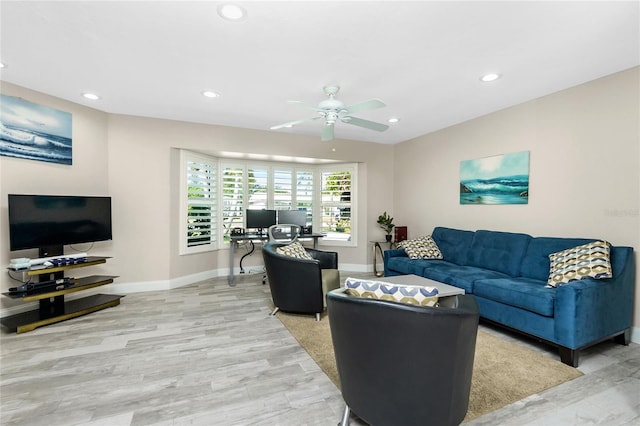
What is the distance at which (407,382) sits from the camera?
1462 mm

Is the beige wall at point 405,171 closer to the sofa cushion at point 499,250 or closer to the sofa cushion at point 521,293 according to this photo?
the sofa cushion at point 499,250

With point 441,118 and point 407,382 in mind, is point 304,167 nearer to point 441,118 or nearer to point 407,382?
point 441,118

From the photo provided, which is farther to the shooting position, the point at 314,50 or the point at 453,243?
the point at 453,243

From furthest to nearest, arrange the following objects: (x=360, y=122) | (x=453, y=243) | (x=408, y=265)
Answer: (x=453, y=243), (x=408, y=265), (x=360, y=122)

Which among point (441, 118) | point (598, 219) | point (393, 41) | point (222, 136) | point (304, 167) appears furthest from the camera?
point (304, 167)

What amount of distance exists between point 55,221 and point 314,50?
11.6 ft

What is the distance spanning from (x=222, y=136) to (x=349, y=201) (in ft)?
8.96

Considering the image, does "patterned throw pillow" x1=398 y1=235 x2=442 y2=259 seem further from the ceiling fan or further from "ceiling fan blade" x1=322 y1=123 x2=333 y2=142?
"ceiling fan blade" x1=322 y1=123 x2=333 y2=142

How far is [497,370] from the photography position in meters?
2.35

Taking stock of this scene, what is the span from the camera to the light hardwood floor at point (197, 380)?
1838 mm

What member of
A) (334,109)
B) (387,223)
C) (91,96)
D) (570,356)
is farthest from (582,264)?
(91,96)

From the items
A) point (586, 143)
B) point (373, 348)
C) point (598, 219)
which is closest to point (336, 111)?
point (373, 348)

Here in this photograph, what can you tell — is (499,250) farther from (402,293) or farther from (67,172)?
(67,172)

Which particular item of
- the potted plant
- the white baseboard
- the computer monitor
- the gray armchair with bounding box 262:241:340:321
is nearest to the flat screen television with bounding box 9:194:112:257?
the gray armchair with bounding box 262:241:340:321
